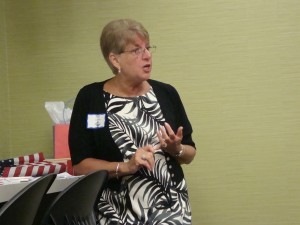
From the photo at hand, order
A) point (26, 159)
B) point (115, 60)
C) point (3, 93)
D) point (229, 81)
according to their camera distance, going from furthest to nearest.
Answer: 1. point (3, 93)
2. point (229, 81)
3. point (26, 159)
4. point (115, 60)

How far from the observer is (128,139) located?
2217 millimetres

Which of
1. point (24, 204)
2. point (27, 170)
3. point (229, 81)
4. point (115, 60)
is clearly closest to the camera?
point (24, 204)

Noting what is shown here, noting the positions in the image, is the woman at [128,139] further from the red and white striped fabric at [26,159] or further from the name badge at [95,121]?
the red and white striped fabric at [26,159]

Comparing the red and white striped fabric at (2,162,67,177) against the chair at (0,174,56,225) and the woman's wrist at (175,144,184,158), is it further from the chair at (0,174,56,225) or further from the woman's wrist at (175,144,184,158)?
the chair at (0,174,56,225)

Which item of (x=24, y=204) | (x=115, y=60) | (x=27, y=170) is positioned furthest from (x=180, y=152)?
(x=24, y=204)

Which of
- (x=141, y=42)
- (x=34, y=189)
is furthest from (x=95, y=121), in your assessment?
(x=34, y=189)

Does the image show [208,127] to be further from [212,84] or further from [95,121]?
[95,121]

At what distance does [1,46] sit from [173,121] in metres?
1.51

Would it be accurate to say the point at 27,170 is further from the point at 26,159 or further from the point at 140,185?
the point at 140,185

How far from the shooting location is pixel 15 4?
10.9 feet

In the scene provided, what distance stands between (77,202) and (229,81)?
1.60m

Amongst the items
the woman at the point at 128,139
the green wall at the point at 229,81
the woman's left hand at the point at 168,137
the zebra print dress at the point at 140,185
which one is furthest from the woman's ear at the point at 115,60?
the green wall at the point at 229,81

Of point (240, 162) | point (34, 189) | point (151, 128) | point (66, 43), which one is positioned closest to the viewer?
point (34, 189)

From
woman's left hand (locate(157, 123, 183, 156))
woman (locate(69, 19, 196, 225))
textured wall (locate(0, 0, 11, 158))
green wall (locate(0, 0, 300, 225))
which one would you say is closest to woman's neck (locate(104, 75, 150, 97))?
woman (locate(69, 19, 196, 225))
